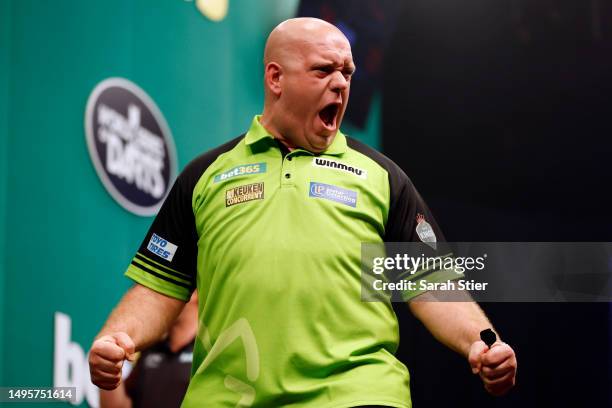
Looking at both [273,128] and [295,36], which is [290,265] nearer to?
[273,128]

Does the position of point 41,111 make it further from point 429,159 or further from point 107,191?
point 429,159

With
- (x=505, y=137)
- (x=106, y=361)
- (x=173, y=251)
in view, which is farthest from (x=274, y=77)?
(x=505, y=137)

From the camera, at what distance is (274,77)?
2799mm

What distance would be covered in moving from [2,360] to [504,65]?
2482 millimetres

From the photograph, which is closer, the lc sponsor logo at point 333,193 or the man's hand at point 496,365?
the man's hand at point 496,365

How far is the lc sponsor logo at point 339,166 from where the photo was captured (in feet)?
8.89

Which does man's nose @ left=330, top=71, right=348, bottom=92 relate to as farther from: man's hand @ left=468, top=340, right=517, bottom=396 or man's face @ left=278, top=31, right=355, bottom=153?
man's hand @ left=468, top=340, right=517, bottom=396

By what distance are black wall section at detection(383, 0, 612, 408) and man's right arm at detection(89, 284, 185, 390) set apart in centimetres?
239

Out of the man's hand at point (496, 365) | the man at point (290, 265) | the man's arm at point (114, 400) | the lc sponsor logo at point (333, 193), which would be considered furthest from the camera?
the man's arm at point (114, 400)

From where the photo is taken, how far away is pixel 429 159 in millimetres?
5129

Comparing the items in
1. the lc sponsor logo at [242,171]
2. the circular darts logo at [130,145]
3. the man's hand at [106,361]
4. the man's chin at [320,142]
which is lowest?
A: the man's hand at [106,361]

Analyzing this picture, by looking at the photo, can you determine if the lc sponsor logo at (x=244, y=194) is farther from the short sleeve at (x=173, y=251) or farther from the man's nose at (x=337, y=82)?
the man's nose at (x=337, y=82)

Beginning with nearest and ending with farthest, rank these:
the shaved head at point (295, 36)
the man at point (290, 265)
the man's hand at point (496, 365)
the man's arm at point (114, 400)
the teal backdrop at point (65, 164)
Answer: the man's hand at point (496, 365) → the man at point (290, 265) → the shaved head at point (295, 36) → the teal backdrop at point (65, 164) → the man's arm at point (114, 400)

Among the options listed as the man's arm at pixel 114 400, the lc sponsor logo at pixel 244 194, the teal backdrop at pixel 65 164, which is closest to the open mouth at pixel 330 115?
the lc sponsor logo at pixel 244 194
